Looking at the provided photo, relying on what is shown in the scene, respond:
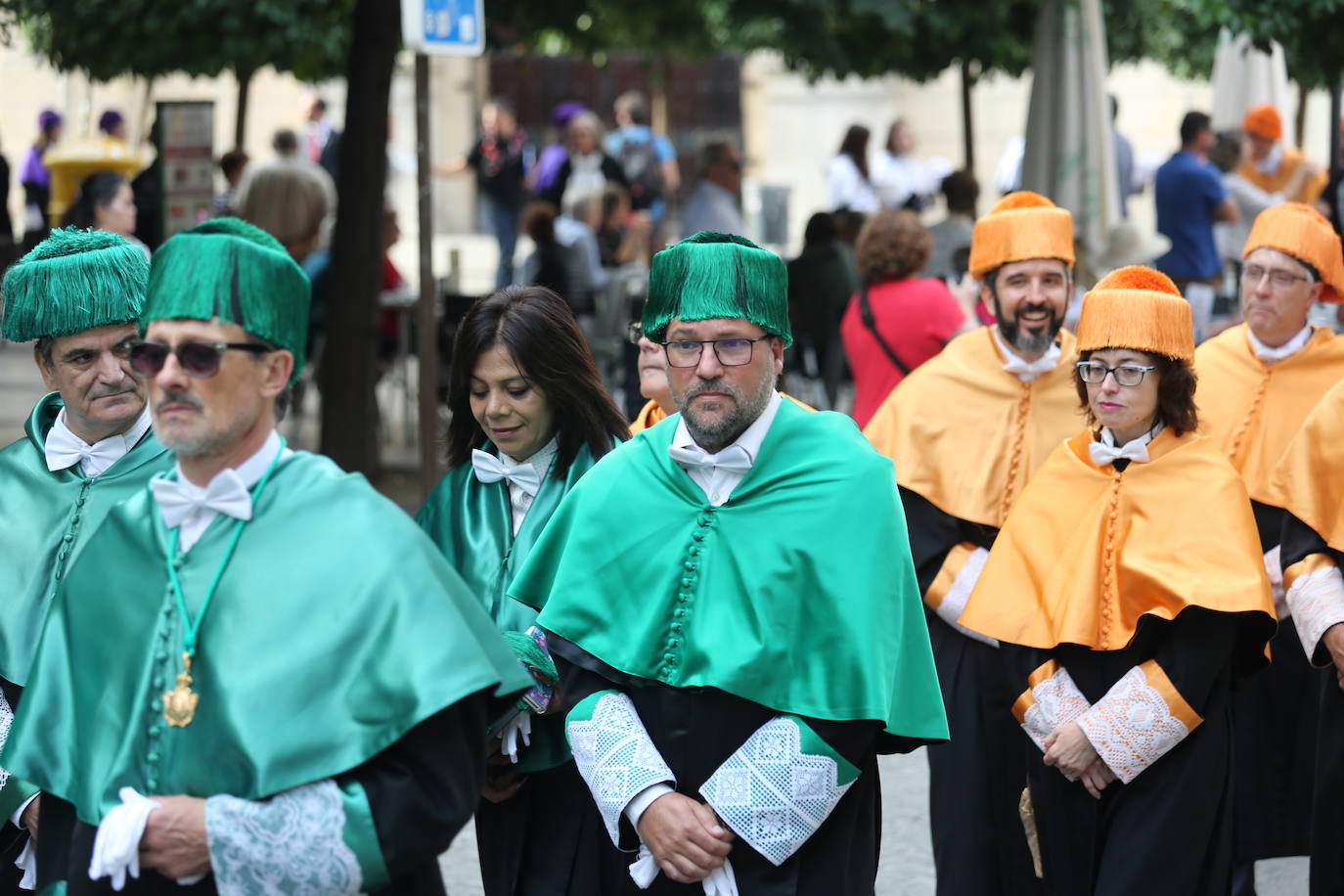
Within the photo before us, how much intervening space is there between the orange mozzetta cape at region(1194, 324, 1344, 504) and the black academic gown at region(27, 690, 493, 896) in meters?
3.69

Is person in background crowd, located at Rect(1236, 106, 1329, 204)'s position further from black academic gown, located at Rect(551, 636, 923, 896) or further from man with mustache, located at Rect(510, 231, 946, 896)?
black academic gown, located at Rect(551, 636, 923, 896)

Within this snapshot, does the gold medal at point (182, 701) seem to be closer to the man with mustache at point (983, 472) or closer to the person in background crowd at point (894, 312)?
the man with mustache at point (983, 472)

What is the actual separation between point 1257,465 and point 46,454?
3898 mm

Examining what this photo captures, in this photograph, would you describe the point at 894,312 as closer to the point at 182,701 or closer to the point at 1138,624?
the point at 1138,624

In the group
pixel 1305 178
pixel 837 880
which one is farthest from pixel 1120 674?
pixel 1305 178

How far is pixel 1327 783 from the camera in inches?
220

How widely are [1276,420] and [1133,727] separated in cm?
197

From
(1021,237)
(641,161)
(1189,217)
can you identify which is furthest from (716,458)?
(641,161)

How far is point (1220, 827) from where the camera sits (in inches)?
197

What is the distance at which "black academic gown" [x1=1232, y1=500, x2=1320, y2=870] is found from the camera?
20.6ft

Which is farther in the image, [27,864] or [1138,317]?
[1138,317]

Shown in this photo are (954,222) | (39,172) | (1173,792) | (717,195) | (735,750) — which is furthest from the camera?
(39,172)

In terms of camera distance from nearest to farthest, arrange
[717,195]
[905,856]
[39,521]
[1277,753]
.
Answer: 1. [39,521]
2. [1277,753]
3. [905,856]
4. [717,195]

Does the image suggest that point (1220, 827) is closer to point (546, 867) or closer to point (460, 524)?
point (546, 867)
